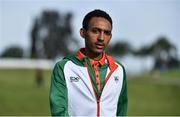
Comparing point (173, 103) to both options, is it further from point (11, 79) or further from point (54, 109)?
point (54, 109)

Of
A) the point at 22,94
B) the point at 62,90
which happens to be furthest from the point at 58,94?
the point at 22,94

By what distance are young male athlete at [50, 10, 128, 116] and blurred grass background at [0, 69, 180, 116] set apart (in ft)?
49.3

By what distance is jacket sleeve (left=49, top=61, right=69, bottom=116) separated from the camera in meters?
2.33

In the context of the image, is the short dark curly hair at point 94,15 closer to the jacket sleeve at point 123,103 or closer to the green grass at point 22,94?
the jacket sleeve at point 123,103

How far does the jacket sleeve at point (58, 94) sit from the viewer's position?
233 cm

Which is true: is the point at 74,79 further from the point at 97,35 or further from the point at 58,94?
the point at 97,35

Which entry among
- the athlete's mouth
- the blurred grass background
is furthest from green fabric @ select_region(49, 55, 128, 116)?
the blurred grass background

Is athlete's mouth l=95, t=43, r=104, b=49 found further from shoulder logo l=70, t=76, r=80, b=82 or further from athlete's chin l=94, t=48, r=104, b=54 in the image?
shoulder logo l=70, t=76, r=80, b=82

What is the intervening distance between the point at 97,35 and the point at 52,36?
25958mm

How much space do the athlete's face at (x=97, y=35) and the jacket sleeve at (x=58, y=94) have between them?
7.7 inches

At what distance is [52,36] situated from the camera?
28.2 m

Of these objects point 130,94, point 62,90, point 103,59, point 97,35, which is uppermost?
point 97,35

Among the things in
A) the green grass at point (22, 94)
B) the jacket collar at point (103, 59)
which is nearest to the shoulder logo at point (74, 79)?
the jacket collar at point (103, 59)

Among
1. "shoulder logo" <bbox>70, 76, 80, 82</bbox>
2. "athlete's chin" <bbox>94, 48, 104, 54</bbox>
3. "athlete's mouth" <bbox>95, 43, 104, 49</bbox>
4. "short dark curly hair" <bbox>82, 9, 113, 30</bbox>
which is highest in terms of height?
"short dark curly hair" <bbox>82, 9, 113, 30</bbox>
